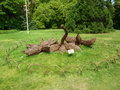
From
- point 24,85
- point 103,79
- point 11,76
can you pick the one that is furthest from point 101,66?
point 11,76

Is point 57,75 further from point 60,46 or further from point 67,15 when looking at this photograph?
point 67,15

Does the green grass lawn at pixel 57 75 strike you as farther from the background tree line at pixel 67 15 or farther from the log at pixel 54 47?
the background tree line at pixel 67 15

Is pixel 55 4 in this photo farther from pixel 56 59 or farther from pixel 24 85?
pixel 24 85

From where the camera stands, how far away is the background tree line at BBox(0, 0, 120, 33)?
39.1ft

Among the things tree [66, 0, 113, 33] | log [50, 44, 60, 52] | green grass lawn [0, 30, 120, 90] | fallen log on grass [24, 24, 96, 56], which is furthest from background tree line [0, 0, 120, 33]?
green grass lawn [0, 30, 120, 90]

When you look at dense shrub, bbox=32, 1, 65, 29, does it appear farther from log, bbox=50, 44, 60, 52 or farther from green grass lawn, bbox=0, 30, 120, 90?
green grass lawn, bbox=0, 30, 120, 90

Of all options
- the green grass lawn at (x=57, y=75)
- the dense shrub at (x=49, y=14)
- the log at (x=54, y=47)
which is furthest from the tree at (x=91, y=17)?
the dense shrub at (x=49, y=14)

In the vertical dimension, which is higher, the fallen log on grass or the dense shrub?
the dense shrub

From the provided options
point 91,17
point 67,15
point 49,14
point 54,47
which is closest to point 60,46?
point 54,47

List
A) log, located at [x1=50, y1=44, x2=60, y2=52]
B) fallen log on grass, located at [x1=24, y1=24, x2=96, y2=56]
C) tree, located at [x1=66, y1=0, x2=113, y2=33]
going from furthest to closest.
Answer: tree, located at [x1=66, y1=0, x2=113, y2=33] → log, located at [x1=50, y1=44, x2=60, y2=52] → fallen log on grass, located at [x1=24, y1=24, x2=96, y2=56]

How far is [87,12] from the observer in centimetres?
1182

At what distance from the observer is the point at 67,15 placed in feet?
43.7

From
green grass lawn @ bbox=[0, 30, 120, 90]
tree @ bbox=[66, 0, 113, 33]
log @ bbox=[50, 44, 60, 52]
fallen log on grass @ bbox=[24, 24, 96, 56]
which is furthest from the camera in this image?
tree @ bbox=[66, 0, 113, 33]

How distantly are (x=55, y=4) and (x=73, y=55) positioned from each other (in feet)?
60.9
